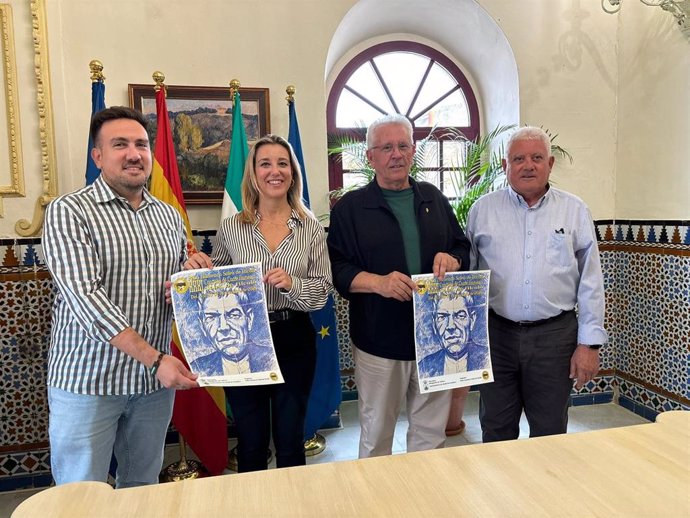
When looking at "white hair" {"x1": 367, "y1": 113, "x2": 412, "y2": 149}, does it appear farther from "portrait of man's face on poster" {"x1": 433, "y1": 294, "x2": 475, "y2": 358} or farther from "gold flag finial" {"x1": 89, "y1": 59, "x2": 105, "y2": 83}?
"gold flag finial" {"x1": 89, "y1": 59, "x2": 105, "y2": 83}

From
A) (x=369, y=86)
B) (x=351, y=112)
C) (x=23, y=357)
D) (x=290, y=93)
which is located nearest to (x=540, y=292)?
(x=290, y=93)

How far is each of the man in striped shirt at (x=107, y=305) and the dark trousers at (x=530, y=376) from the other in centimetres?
127

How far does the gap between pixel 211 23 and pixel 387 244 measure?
78.9 inches

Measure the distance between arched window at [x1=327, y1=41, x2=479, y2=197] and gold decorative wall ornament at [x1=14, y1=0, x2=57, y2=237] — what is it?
1926mm

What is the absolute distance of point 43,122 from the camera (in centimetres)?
289

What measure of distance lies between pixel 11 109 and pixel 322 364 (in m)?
2.27

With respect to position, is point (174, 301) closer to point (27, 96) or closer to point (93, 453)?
point (93, 453)

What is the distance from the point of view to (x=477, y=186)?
11.2 feet

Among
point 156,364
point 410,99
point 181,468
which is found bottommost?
point 181,468

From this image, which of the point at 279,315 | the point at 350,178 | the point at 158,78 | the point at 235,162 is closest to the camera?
the point at 279,315

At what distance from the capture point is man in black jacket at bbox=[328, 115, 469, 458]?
82.5 inches

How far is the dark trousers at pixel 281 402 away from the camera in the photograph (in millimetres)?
1971

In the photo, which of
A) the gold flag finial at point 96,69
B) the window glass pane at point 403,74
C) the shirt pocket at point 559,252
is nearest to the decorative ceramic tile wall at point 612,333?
the gold flag finial at point 96,69

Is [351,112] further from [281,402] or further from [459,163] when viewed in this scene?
[281,402]
